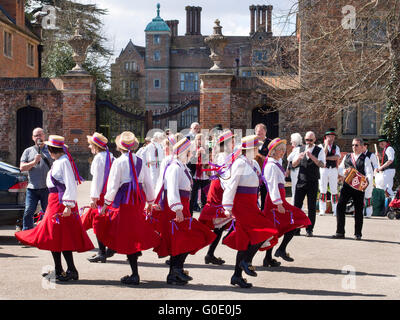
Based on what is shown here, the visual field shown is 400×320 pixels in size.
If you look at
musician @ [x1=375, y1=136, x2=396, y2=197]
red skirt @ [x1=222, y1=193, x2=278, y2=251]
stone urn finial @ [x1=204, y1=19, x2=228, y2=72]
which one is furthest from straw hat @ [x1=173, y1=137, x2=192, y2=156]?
stone urn finial @ [x1=204, y1=19, x2=228, y2=72]

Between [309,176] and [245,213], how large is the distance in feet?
13.7

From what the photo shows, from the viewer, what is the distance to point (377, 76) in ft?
61.1

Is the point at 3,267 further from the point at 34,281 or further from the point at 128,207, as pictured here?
the point at 128,207

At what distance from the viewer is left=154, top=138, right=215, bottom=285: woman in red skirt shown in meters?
7.05

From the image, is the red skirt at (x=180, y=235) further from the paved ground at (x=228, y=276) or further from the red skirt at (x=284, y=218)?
the red skirt at (x=284, y=218)

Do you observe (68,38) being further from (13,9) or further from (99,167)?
(99,167)

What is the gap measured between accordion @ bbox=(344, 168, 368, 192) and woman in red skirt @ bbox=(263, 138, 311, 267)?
2944 mm

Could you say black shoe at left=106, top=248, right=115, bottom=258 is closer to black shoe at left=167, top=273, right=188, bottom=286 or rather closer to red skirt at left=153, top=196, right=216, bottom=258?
red skirt at left=153, top=196, right=216, bottom=258

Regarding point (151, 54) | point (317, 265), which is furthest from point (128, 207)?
point (151, 54)

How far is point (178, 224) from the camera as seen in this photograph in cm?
718

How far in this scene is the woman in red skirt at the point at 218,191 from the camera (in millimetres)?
7564

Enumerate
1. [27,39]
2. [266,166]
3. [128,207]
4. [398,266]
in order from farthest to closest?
[27,39], [398,266], [266,166], [128,207]

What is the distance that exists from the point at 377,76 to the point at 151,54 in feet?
169

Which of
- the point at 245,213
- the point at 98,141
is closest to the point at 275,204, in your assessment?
the point at 245,213
